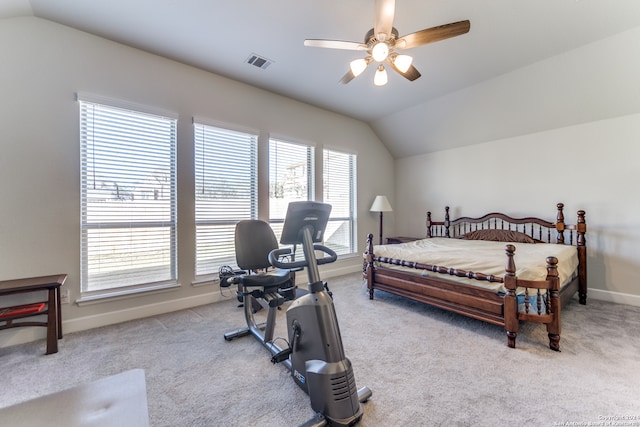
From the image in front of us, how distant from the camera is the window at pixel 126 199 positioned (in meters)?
2.71

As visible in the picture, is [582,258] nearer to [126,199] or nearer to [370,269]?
[370,269]

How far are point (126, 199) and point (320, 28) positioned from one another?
2.76 m

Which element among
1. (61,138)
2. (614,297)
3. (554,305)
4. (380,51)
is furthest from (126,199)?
(614,297)

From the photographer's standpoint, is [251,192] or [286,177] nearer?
[251,192]

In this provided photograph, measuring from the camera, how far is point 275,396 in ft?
5.56

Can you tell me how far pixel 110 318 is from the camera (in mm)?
→ 2768

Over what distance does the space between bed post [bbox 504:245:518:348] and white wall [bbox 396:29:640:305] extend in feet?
7.71

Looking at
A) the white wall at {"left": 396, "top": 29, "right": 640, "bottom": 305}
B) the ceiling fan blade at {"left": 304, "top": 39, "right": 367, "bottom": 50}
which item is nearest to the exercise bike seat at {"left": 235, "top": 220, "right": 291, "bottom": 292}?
the ceiling fan blade at {"left": 304, "top": 39, "right": 367, "bottom": 50}

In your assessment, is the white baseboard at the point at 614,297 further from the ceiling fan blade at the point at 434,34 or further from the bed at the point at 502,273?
the ceiling fan blade at the point at 434,34

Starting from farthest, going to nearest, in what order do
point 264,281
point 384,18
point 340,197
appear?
point 340,197, point 264,281, point 384,18

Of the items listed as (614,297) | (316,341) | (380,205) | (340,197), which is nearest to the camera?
(316,341)

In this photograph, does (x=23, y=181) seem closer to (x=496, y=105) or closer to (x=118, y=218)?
(x=118, y=218)

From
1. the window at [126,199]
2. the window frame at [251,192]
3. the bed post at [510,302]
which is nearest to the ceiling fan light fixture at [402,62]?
the bed post at [510,302]

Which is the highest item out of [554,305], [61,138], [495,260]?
[61,138]
